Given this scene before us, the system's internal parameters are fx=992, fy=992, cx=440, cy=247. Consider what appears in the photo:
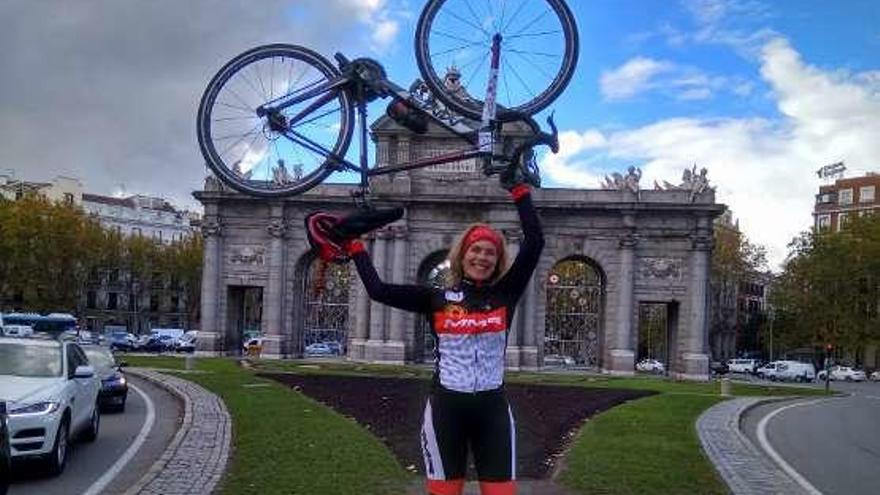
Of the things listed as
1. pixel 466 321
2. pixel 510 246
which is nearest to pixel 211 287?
pixel 510 246

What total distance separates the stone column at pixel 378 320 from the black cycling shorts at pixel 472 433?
45196mm

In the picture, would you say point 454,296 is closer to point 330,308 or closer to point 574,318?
point 574,318

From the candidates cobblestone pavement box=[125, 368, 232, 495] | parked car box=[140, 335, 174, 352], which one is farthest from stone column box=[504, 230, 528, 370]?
parked car box=[140, 335, 174, 352]

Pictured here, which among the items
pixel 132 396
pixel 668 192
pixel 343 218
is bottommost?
pixel 132 396

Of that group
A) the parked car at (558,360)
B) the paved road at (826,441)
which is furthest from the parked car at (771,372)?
the paved road at (826,441)

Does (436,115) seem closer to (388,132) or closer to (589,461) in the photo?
(589,461)

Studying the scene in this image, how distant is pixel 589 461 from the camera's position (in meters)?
13.8

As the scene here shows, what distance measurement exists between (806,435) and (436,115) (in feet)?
50.6

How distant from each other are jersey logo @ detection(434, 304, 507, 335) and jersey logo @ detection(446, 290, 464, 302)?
0.13ft

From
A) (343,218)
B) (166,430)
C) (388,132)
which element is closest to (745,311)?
(388,132)

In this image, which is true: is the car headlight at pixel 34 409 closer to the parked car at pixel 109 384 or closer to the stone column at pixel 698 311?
the parked car at pixel 109 384

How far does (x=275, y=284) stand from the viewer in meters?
53.2

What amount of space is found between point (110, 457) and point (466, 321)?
1029cm

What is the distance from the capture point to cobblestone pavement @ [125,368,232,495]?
1118 cm
